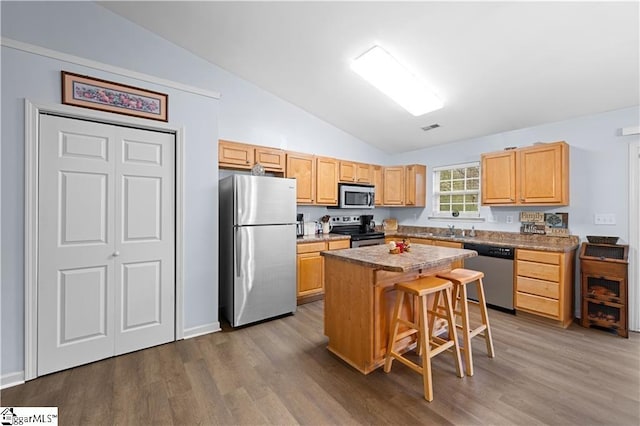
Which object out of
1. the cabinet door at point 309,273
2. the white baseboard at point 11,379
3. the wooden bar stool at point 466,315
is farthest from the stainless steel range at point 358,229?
the white baseboard at point 11,379

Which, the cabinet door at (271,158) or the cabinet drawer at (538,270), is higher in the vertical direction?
the cabinet door at (271,158)

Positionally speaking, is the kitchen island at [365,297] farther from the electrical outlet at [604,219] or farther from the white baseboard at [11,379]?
the white baseboard at [11,379]

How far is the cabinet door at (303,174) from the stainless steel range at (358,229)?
0.84 m

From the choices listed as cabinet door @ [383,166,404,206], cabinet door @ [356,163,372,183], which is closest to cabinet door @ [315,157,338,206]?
cabinet door @ [356,163,372,183]

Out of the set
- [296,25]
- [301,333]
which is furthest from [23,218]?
[296,25]

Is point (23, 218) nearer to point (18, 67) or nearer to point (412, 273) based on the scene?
point (18, 67)

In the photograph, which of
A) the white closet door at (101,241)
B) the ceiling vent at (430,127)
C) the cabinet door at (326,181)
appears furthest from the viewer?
the cabinet door at (326,181)

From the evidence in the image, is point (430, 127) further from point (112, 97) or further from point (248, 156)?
point (112, 97)

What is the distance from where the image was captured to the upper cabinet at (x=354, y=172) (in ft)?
15.2

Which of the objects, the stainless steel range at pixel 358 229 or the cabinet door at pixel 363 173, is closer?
the stainless steel range at pixel 358 229

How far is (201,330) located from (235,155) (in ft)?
6.86

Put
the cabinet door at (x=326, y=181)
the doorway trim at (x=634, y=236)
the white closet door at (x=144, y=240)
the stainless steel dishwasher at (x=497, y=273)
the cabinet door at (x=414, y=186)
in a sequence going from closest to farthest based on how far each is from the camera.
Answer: the white closet door at (x=144, y=240) < the doorway trim at (x=634, y=236) < the stainless steel dishwasher at (x=497, y=273) < the cabinet door at (x=326, y=181) < the cabinet door at (x=414, y=186)

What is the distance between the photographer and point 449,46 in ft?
8.53

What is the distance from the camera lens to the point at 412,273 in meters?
2.49
